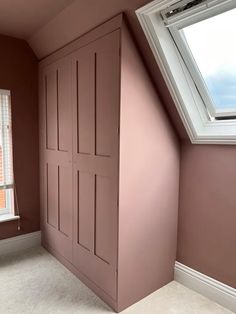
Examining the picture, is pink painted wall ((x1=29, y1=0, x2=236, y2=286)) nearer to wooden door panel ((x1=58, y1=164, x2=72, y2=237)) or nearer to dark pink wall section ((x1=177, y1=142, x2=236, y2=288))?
dark pink wall section ((x1=177, y1=142, x2=236, y2=288))

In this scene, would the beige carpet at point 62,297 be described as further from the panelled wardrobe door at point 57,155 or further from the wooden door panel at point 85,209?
the wooden door panel at point 85,209

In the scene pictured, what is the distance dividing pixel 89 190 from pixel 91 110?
0.65 meters

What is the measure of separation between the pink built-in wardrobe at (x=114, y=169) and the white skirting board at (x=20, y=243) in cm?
58

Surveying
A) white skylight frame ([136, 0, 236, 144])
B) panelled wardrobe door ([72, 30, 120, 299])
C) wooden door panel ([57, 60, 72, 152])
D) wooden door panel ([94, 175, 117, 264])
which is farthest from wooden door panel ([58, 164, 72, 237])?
white skylight frame ([136, 0, 236, 144])

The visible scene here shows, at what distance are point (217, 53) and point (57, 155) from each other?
5.41 feet

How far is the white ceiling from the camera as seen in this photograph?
1903mm

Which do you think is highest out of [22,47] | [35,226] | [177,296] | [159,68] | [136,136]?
[22,47]

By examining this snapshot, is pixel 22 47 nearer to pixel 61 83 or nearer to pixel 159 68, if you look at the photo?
pixel 61 83

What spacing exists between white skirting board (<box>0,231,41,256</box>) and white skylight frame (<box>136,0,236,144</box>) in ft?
6.75

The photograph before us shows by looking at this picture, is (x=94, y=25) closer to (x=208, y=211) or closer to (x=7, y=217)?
(x=208, y=211)

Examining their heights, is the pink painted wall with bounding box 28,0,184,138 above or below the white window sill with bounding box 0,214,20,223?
above

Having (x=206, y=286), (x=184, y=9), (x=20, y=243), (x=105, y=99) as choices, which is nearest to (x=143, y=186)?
(x=105, y=99)

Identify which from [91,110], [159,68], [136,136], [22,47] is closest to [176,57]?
[159,68]

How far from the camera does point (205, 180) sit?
1.99 m
